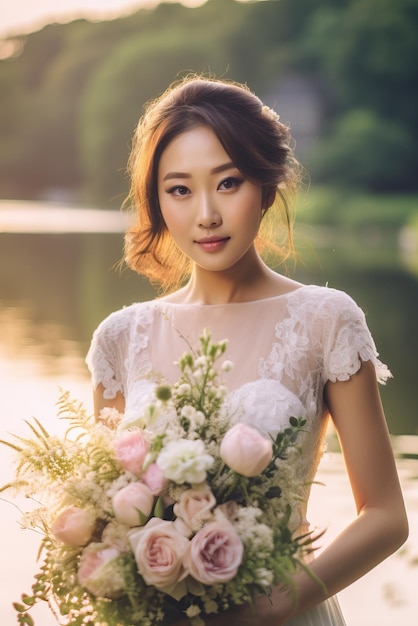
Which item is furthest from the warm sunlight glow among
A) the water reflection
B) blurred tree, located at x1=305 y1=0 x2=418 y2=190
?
the water reflection

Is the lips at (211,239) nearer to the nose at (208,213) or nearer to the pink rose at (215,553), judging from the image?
the nose at (208,213)

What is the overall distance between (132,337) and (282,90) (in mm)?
45887

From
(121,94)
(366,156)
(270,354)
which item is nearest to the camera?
(270,354)

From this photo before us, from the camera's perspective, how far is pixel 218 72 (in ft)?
165

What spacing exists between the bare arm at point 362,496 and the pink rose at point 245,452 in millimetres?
410

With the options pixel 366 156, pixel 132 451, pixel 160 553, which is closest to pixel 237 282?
pixel 132 451

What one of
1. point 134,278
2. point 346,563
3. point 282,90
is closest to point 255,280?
point 346,563

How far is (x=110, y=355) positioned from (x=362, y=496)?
0.84m

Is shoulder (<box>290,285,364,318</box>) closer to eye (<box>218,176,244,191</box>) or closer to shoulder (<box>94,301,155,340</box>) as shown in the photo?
eye (<box>218,176,244,191</box>)

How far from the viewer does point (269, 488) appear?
2078mm

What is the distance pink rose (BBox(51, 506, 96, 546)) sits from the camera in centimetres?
206

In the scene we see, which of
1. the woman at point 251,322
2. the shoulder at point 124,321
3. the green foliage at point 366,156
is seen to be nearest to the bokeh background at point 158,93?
the green foliage at point 366,156

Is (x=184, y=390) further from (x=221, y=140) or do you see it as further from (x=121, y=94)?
(x=121, y=94)

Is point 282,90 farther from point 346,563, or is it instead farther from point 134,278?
point 346,563
